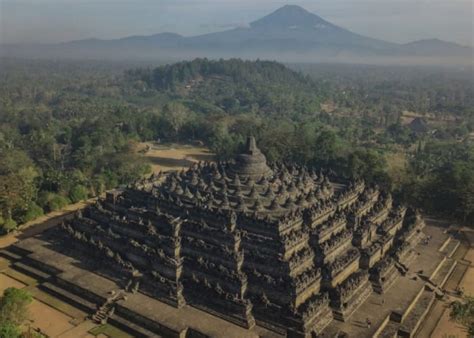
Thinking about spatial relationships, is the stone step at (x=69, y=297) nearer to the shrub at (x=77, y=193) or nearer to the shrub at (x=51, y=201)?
the shrub at (x=51, y=201)

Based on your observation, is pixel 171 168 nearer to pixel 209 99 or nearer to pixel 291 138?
pixel 291 138

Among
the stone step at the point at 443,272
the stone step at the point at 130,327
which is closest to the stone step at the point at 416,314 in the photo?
the stone step at the point at 443,272

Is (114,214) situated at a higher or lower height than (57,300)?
higher

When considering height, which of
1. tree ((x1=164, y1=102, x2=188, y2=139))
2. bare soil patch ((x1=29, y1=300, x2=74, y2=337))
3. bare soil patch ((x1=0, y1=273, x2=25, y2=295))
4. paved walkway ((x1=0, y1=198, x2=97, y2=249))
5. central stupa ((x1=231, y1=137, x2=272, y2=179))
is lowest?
bare soil patch ((x1=29, y1=300, x2=74, y2=337))

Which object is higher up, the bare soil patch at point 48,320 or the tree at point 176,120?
the tree at point 176,120

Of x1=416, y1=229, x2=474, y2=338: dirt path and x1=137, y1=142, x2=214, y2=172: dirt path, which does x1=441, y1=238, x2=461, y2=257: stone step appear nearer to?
x1=416, y1=229, x2=474, y2=338: dirt path

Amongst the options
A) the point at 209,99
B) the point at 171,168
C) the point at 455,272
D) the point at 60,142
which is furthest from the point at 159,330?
the point at 209,99

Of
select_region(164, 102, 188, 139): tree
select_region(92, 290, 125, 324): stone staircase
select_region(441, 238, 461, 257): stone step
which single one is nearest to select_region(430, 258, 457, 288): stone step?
select_region(441, 238, 461, 257): stone step

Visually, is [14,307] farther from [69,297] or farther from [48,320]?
[69,297]

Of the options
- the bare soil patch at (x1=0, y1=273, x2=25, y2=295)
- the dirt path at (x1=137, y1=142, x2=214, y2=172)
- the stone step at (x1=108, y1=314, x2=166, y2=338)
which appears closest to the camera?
the stone step at (x1=108, y1=314, x2=166, y2=338)
